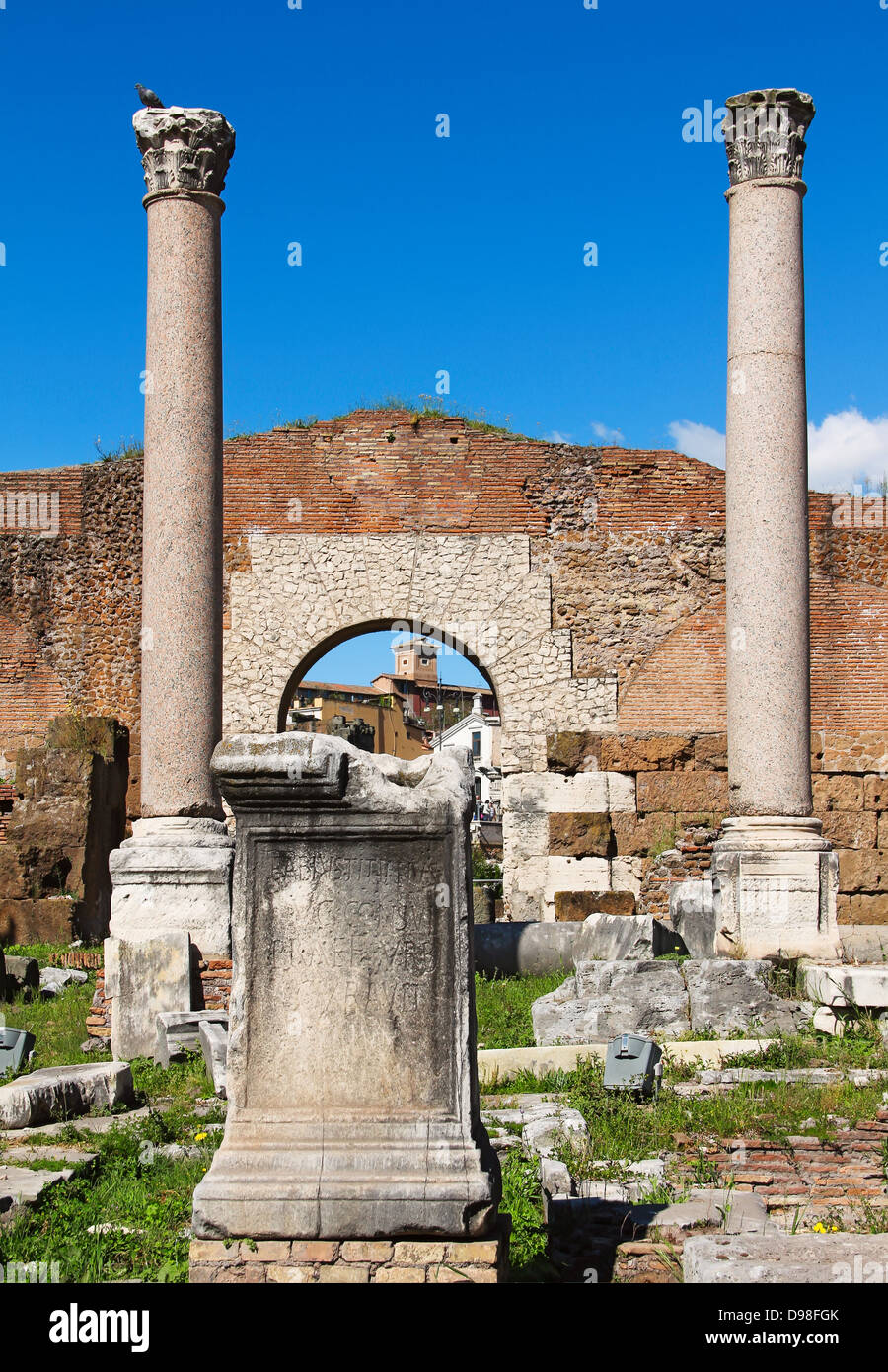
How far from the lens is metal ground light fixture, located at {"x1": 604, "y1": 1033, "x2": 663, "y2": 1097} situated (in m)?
6.39

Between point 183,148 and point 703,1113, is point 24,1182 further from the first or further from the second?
point 183,148

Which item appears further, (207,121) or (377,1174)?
(207,121)

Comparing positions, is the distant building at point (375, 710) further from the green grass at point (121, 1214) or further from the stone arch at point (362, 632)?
the green grass at point (121, 1214)

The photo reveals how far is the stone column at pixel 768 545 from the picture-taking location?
9656mm

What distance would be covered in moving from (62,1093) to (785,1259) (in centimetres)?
380

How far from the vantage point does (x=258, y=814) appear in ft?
12.2

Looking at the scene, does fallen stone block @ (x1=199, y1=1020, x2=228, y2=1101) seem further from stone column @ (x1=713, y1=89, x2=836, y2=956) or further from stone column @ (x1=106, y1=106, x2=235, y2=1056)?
stone column @ (x1=713, y1=89, x2=836, y2=956)

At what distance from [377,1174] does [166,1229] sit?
133cm

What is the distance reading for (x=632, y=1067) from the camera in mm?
6422

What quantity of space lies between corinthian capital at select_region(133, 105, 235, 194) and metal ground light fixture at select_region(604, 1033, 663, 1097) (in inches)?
264
